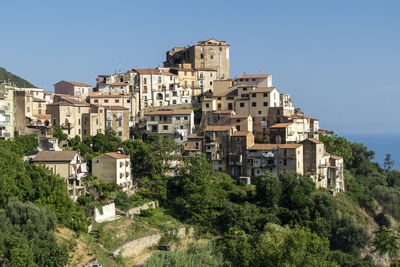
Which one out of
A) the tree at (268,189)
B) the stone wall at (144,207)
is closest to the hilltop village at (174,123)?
the stone wall at (144,207)

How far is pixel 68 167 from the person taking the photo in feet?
160

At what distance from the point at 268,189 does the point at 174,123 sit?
15.7 meters

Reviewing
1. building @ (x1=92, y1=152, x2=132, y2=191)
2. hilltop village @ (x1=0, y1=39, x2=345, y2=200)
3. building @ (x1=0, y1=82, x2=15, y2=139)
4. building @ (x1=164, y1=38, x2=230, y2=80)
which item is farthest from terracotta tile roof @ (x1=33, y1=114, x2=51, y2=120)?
building @ (x1=164, y1=38, x2=230, y2=80)

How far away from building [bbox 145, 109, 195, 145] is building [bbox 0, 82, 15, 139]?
16935mm

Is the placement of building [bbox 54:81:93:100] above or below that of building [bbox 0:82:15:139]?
above

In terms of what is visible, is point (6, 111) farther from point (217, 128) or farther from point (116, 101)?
point (217, 128)

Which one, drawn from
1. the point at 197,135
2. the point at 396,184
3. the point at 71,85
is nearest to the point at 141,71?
the point at 71,85

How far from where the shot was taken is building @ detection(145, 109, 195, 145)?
213 ft

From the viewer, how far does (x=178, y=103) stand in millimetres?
77750

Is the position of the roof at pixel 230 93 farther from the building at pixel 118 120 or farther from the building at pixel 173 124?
the building at pixel 118 120

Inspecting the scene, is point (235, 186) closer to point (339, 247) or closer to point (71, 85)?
point (339, 247)

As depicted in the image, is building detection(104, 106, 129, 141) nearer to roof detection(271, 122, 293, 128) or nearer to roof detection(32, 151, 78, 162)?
roof detection(32, 151, 78, 162)

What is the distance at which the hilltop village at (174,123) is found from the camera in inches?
2151

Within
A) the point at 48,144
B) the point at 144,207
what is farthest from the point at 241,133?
the point at 48,144
